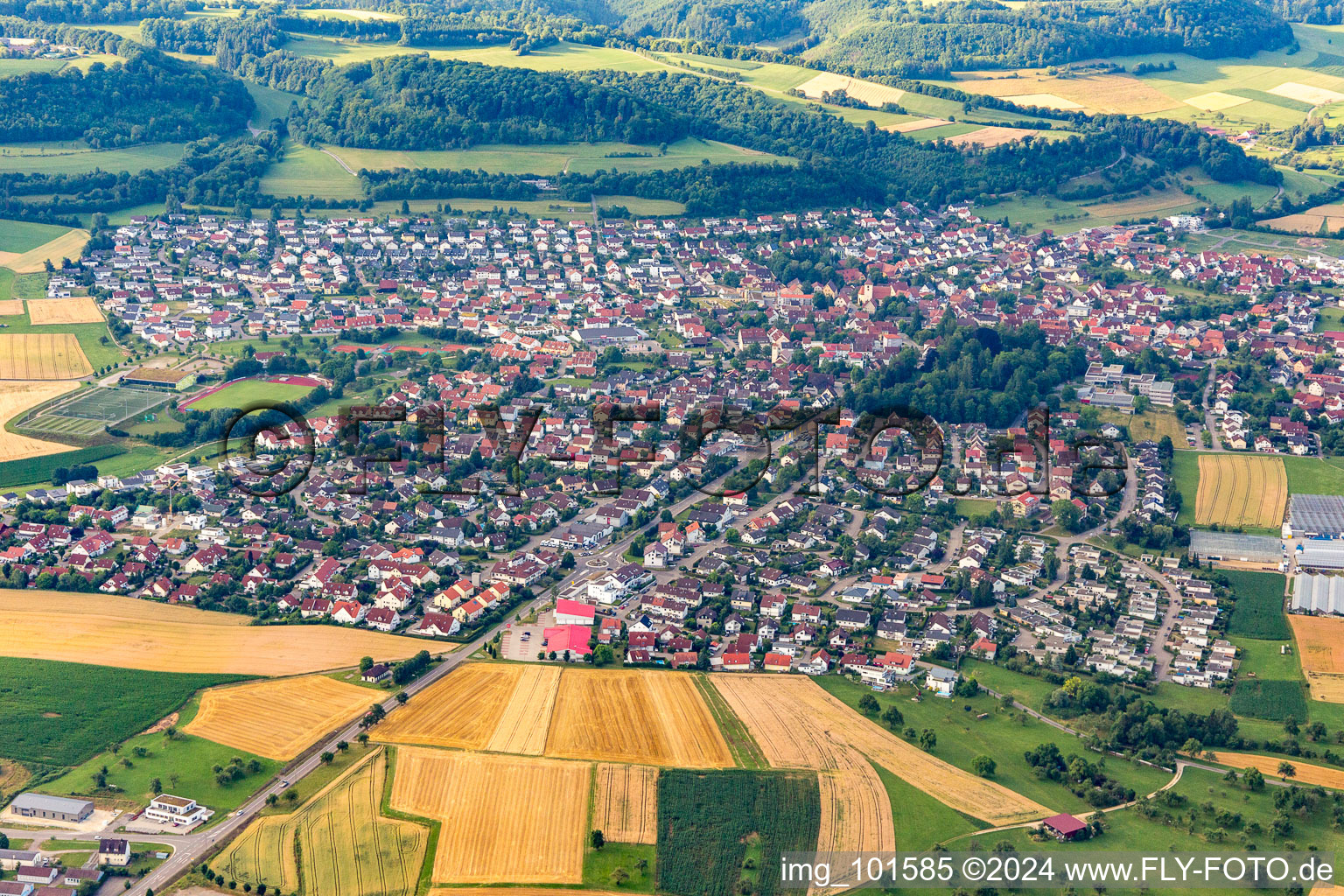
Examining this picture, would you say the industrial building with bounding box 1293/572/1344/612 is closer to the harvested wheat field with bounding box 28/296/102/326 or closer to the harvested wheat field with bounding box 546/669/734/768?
the harvested wheat field with bounding box 546/669/734/768

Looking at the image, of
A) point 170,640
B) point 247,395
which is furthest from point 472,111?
point 170,640

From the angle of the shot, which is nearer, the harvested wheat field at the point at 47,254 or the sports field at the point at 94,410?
the sports field at the point at 94,410

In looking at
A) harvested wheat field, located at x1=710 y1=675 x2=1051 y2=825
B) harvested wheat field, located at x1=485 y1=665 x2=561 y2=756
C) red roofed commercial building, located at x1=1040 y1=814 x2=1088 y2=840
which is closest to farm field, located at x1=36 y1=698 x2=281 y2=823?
harvested wheat field, located at x1=485 y1=665 x2=561 y2=756

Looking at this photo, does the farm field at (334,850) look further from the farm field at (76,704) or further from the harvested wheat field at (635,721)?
the farm field at (76,704)

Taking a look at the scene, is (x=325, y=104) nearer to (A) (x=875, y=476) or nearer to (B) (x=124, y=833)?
(A) (x=875, y=476)

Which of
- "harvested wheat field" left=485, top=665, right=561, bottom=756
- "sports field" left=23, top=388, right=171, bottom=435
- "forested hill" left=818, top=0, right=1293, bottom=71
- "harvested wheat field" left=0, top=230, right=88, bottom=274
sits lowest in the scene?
"harvested wheat field" left=485, top=665, right=561, bottom=756

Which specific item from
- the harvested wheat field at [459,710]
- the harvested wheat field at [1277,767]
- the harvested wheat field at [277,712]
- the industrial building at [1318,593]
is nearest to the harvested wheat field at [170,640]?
the harvested wheat field at [277,712]
